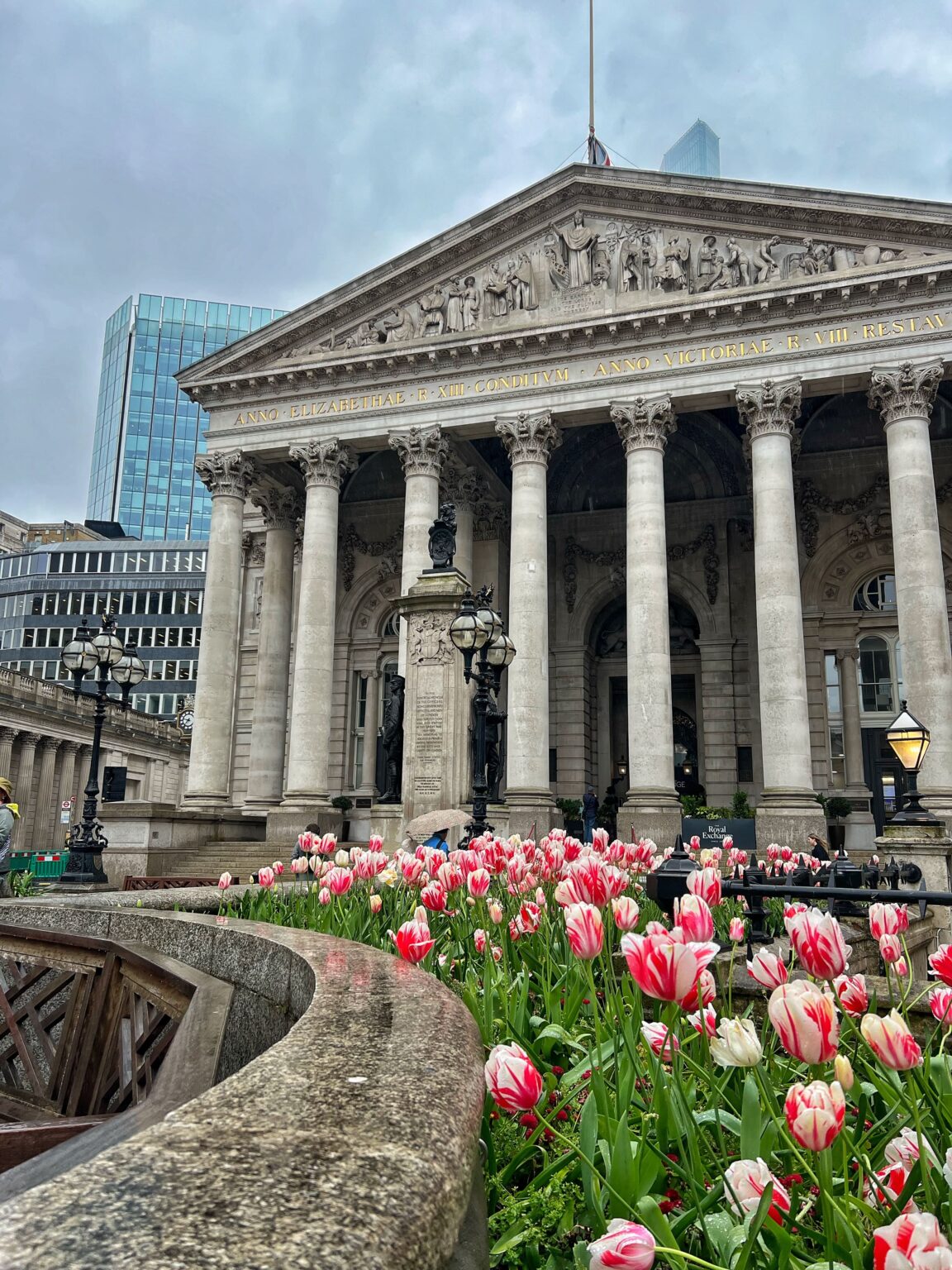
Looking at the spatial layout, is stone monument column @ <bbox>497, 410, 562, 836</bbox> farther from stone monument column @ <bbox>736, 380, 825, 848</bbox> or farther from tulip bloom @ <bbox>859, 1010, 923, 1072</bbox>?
tulip bloom @ <bbox>859, 1010, 923, 1072</bbox>

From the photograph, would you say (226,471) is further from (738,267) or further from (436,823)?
(436,823)

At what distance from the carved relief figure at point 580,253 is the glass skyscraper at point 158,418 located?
110 meters

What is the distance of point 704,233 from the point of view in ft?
95.0

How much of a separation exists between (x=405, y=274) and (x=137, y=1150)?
108ft

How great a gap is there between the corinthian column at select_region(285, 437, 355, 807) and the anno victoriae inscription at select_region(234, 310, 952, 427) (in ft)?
5.56

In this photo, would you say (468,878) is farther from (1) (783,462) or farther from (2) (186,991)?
(1) (783,462)

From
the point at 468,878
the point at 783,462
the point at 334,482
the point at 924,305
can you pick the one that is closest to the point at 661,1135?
the point at 468,878

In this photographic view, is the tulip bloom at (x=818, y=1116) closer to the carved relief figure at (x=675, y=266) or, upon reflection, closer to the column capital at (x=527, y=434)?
the column capital at (x=527, y=434)

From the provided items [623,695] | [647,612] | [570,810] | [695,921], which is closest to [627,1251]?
[695,921]

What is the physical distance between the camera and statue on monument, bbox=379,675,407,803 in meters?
20.7

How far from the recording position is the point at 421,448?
29.9 meters

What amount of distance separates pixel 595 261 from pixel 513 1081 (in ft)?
102

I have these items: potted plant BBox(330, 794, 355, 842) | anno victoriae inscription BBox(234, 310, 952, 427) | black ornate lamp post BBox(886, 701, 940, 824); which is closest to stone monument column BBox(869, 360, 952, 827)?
anno victoriae inscription BBox(234, 310, 952, 427)

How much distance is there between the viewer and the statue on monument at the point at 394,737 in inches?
816
